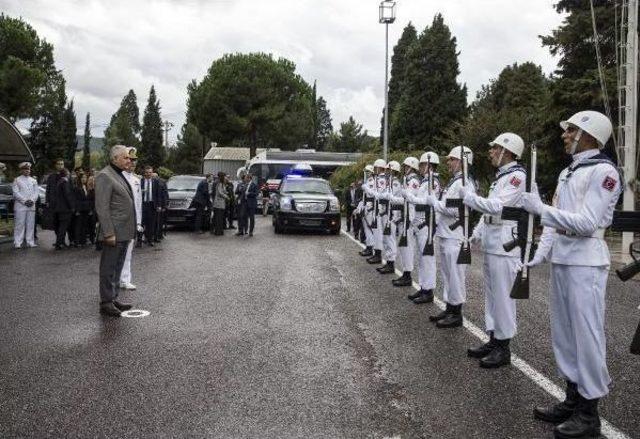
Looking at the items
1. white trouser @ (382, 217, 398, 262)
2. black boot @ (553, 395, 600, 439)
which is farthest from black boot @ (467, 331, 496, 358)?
white trouser @ (382, 217, 398, 262)

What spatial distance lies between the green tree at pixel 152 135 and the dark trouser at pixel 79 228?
229ft

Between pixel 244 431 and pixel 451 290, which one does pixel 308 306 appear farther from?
pixel 244 431

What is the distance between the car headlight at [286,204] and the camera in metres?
18.2

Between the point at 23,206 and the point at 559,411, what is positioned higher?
the point at 23,206

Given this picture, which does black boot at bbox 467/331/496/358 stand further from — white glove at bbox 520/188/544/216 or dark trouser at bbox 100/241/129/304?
dark trouser at bbox 100/241/129/304

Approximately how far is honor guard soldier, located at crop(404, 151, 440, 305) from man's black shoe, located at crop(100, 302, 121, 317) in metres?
3.74

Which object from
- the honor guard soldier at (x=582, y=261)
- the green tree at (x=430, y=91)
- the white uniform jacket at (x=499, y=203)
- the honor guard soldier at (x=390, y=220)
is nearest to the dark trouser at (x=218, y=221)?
the honor guard soldier at (x=390, y=220)

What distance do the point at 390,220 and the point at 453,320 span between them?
4421 mm

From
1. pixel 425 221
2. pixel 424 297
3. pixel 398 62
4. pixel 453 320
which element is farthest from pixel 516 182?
pixel 398 62

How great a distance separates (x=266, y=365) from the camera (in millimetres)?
5137

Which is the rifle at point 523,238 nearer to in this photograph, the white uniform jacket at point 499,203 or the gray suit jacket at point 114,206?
the white uniform jacket at point 499,203

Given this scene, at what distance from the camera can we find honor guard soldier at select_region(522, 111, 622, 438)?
3822mm

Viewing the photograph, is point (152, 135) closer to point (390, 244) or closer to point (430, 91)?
point (430, 91)

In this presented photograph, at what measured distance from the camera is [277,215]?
60.7 feet
